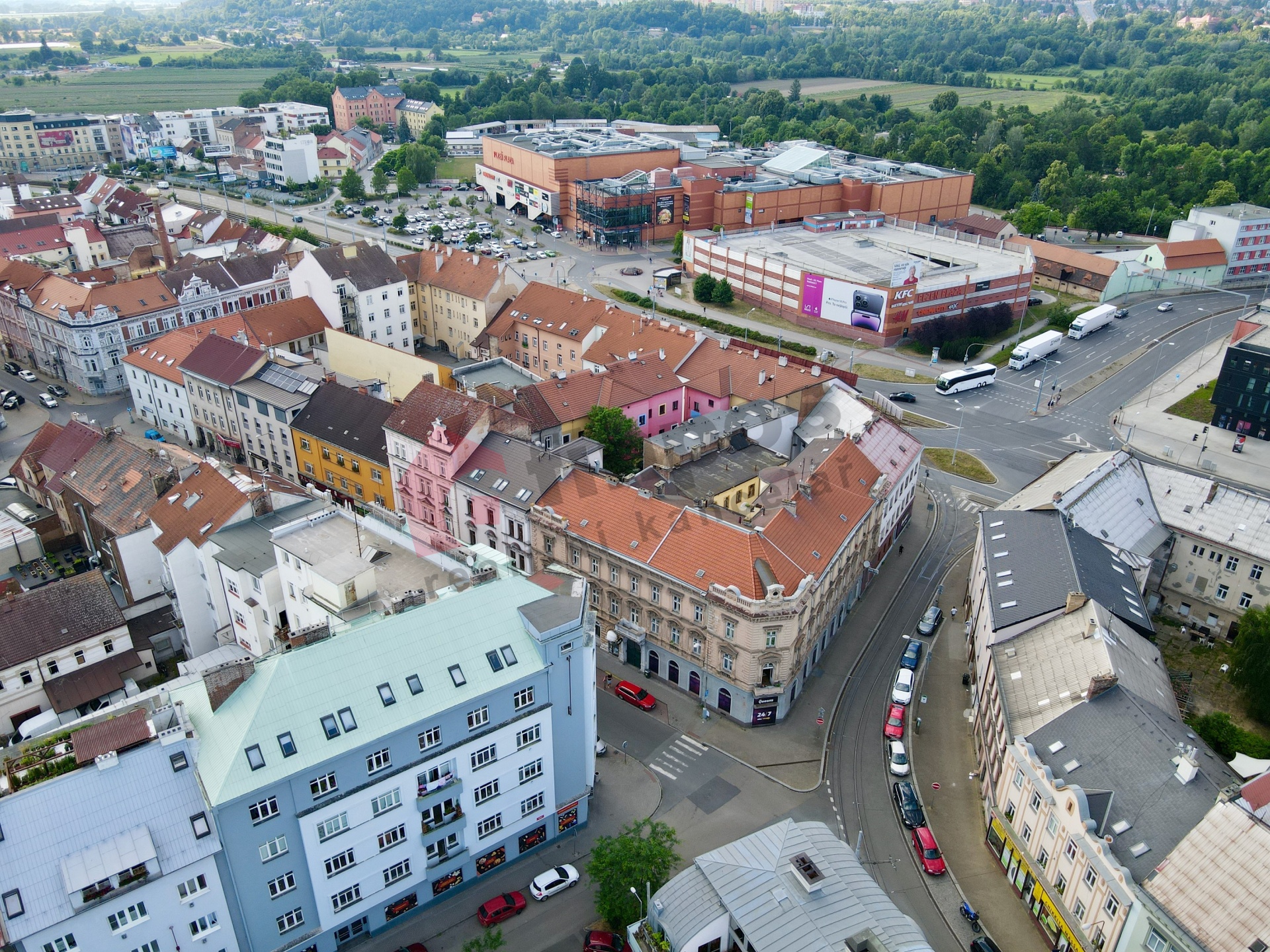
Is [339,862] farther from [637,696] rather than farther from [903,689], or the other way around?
[903,689]

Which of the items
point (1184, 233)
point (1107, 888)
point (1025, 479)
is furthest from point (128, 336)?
point (1184, 233)

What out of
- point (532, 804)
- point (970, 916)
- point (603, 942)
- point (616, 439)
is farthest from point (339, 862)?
point (616, 439)

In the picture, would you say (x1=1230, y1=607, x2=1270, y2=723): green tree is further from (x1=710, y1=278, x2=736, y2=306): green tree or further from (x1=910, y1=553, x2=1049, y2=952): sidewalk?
(x1=710, y1=278, x2=736, y2=306): green tree

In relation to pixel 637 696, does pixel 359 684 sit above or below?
above

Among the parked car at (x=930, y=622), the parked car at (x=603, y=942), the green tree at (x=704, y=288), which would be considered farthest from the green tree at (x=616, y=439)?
the green tree at (x=704, y=288)

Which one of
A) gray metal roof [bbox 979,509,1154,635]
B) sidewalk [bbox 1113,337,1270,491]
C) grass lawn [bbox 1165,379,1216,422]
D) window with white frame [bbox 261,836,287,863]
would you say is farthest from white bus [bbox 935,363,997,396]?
window with white frame [bbox 261,836,287,863]

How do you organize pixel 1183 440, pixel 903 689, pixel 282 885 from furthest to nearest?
pixel 1183 440, pixel 903 689, pixel 282 885

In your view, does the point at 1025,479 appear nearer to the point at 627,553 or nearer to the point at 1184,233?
the point at 627,553
